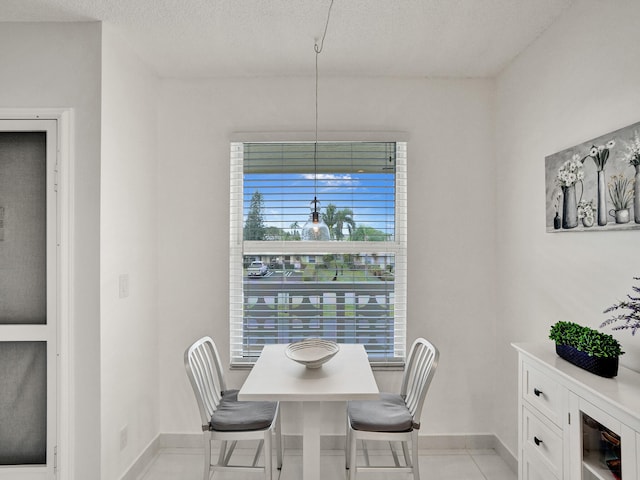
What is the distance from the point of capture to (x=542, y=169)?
90.9 inches

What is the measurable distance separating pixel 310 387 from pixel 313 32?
1.95 m

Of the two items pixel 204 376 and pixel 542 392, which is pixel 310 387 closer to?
pixel 204 376

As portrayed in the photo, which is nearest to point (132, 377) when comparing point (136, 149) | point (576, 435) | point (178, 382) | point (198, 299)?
point (178, 382)

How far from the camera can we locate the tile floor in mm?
2533

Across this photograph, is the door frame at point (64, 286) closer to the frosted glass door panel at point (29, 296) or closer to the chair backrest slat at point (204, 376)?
the frosted glass door panel at point (29, 296)

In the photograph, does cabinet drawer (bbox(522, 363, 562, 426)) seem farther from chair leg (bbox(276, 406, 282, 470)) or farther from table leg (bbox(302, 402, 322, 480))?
chair leg (bbox(276, 406, 282, 470))

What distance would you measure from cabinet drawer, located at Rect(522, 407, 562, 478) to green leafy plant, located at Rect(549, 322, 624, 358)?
0.35 metres

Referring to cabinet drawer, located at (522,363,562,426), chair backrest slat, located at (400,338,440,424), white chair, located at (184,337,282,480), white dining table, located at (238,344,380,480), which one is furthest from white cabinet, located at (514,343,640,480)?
white chair, located at (184,337,282,480)

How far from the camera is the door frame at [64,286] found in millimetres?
2141

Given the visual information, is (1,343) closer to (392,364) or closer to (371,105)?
(392,364)

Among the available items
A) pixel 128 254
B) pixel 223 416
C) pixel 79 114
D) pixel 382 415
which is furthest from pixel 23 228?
pixel 382 415

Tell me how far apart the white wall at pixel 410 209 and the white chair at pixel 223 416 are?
547 millimetres

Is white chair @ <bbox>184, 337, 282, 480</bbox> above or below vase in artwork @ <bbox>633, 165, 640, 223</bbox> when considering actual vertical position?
below

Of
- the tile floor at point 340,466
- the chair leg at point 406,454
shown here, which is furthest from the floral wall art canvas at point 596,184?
the tile floor at point 340,466
